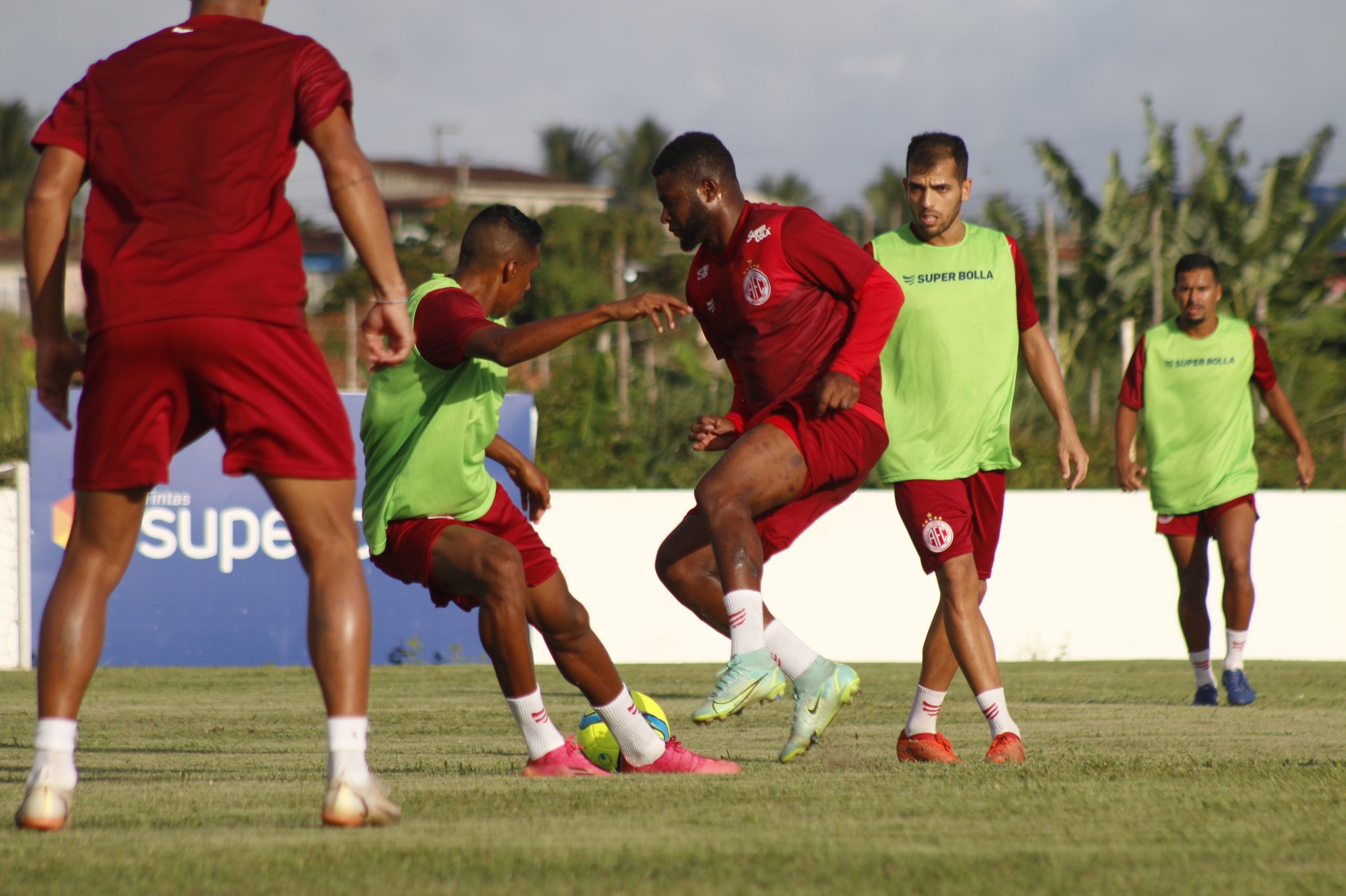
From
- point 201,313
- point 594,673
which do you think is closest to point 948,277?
point 594,673

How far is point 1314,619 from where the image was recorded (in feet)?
44.0

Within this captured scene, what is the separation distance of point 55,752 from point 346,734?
0.67 metres

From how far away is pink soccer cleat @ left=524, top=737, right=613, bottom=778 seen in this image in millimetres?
5422

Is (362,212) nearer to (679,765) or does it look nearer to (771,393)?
(771,393)

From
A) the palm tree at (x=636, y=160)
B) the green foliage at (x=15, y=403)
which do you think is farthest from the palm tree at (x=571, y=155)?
the green foliage at (x=15, y=403)

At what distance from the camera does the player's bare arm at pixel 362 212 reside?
3.91 meters

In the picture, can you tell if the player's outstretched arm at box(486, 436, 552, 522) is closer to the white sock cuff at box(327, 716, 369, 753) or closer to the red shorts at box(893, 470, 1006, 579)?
the red shorts at box(893, 470, 1006, 579)

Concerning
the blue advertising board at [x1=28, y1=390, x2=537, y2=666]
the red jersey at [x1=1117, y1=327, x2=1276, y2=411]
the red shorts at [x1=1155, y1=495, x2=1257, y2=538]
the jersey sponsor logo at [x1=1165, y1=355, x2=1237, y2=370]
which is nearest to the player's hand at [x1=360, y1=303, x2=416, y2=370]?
the red jersey at [x1=1117, y1=327, x2=1276, y2=411]

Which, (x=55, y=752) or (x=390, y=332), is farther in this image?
(x=390, y=332)

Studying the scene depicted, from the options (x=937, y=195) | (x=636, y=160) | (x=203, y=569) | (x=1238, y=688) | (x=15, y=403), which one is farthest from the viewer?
(x=636, y=160)

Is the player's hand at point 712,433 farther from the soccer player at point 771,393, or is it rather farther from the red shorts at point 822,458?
the red shorts at point 822,458

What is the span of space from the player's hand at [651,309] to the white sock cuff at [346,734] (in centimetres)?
139

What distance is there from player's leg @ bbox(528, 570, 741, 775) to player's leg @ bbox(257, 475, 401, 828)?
1.61 meters

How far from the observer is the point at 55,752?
148 inches
